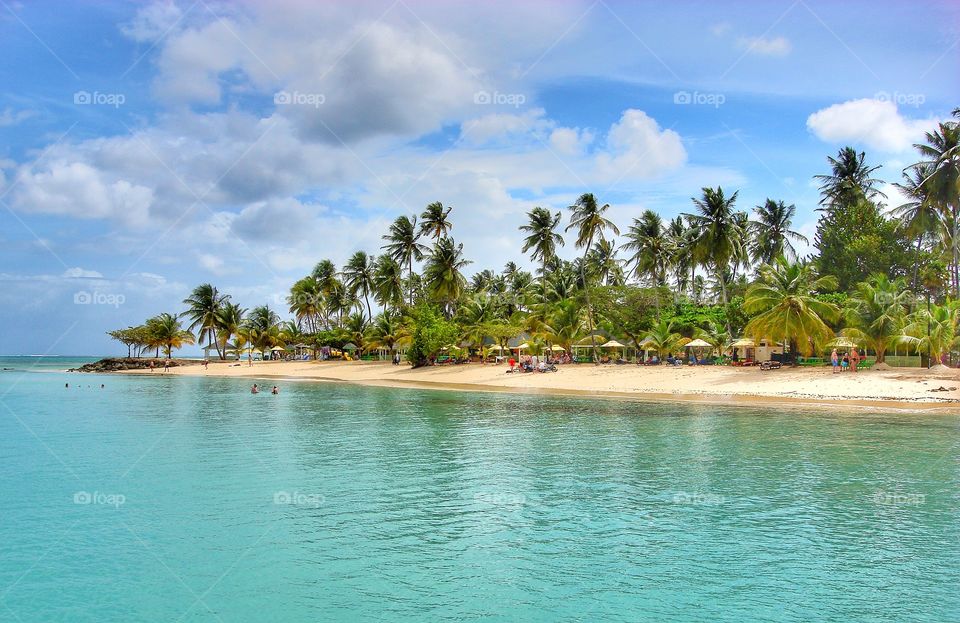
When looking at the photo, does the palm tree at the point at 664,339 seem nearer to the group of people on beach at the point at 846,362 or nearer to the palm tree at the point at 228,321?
the group of people on beach at the point at 846,362

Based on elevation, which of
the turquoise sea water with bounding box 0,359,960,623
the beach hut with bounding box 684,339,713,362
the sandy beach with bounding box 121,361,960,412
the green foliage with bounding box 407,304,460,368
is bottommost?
the turquoise sea water with bounding box 0,359,960,623

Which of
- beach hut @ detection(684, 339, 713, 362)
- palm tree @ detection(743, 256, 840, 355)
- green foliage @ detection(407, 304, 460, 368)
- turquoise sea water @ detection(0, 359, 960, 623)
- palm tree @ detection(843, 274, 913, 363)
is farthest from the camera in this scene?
green foliage @ detection(407, 304, 460, 368)

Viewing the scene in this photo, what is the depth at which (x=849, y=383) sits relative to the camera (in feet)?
113

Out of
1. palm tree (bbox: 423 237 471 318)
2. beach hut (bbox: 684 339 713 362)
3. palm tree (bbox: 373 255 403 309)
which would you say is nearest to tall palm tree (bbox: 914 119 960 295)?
beach hut (bbox: 684 339 713 362)

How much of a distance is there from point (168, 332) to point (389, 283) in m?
46.3

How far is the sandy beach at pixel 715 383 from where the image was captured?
31406 mm

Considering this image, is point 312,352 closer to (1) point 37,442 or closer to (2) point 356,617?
(1) point 37,442

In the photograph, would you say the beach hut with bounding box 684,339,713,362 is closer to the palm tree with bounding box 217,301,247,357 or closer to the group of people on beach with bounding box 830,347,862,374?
the group of people on beach with bounding box 830,347,862,374

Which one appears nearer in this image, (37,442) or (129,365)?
(37,442)

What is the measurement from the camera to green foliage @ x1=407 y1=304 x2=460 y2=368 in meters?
61.8

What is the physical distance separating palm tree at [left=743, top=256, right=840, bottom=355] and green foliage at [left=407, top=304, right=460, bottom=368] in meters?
29.0

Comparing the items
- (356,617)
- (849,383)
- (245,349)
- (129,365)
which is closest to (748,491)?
(356,617)

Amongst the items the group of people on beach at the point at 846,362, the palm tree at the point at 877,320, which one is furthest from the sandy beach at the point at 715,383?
the palm tree at the point at 877,320

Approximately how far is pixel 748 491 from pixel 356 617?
1039 centimetres
